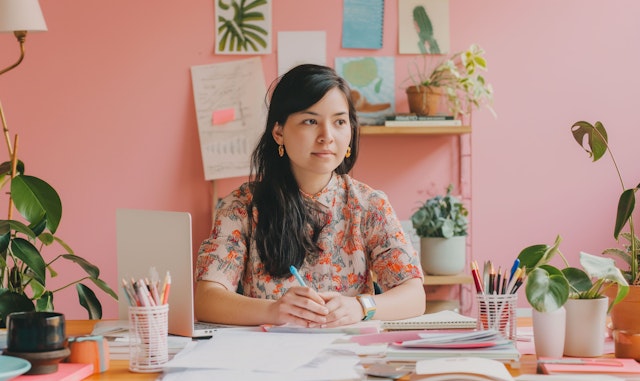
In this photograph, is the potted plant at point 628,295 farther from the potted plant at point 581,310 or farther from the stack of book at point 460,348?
the stack of book at point 460,348

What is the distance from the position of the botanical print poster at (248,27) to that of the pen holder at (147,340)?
84.5 inches

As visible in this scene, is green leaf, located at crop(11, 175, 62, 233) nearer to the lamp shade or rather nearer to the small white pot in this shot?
the lamp shade

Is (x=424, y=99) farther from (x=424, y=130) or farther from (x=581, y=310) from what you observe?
(x=581, y=310)

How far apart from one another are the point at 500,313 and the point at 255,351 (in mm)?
472

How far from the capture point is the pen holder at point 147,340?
1371 mm

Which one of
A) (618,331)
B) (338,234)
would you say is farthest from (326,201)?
(618,331)

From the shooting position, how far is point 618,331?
4.77ft

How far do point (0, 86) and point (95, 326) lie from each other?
2.01 m

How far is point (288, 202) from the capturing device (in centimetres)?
215

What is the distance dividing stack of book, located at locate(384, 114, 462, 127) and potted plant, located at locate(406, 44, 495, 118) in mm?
41

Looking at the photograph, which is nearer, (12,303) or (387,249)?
(12,303)

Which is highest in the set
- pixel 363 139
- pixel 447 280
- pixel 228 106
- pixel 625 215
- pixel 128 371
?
pixel 228 106

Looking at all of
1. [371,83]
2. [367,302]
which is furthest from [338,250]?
[371,83]

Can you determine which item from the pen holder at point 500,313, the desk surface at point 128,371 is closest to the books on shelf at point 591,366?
the desk surface at point 128,371
